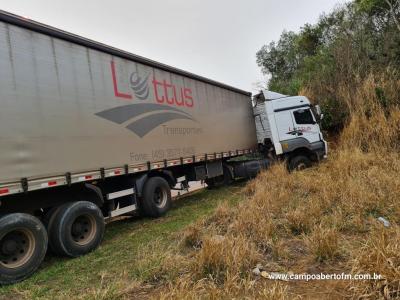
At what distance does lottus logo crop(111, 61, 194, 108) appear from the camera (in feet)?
24.9

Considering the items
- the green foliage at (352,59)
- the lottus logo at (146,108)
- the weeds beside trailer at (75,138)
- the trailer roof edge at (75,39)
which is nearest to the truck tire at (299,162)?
the green foliage at (352,59)

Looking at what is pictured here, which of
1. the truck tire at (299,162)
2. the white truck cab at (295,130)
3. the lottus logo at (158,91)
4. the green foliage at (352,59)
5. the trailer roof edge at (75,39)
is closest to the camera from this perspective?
the trailer roof edge at (75,39)

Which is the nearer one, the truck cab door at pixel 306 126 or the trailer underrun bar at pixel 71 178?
the trailer underrun bar at pixel 71 178

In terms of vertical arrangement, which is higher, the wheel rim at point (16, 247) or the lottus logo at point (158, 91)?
the lottus logo at point (158, 91)

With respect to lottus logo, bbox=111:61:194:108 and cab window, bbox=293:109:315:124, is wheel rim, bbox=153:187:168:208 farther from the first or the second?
cab window, bbox=293:109:315:124

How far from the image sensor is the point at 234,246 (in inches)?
163

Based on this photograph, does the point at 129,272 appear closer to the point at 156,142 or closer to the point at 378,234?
the point at 378,234

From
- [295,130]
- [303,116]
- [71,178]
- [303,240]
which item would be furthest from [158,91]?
[303,116]

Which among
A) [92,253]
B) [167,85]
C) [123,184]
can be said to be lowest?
[92,253]

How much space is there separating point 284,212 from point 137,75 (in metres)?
4.63

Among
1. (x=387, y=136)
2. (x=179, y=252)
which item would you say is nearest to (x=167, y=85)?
(x=179, y=252)

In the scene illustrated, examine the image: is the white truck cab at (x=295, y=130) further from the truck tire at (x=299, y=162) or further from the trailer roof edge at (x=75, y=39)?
the trailer roof edge at (x=75, y=39)

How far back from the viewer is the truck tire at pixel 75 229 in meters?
5.60

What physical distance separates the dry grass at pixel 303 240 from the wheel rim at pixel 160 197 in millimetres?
2460
